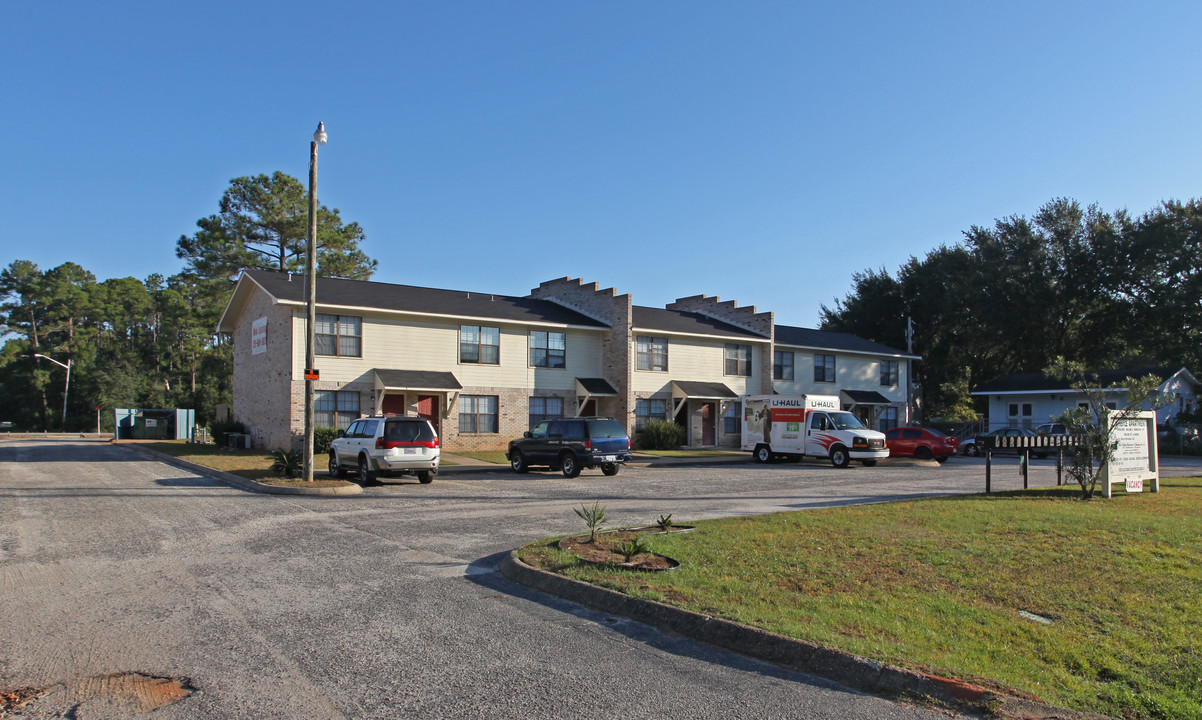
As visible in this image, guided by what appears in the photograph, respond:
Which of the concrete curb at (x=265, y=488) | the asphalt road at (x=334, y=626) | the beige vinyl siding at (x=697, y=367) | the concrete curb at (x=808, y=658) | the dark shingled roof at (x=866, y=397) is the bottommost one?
the concrete curb at (x=265, y=488)

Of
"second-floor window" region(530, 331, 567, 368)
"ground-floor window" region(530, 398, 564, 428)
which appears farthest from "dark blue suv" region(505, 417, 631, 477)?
"second-floor window" region(530, 331, 567, 368)

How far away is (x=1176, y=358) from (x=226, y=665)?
60233mm

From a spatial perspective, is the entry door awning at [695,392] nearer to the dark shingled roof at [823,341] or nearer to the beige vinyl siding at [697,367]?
the beige vinyl siding at [697,367]

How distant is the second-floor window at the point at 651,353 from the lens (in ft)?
118

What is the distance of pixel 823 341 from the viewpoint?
44.9m

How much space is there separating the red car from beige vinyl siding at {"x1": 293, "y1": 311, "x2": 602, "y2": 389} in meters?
12.9

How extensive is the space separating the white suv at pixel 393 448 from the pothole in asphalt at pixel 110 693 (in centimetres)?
1365

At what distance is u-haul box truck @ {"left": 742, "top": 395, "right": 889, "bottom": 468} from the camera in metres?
28.3

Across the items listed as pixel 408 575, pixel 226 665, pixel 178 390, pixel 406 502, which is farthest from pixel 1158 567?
pixel 178 390

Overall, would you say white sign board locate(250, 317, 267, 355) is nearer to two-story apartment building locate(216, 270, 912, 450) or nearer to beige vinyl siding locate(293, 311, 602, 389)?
two-story apartment building locate(216, 270, 912, 450)

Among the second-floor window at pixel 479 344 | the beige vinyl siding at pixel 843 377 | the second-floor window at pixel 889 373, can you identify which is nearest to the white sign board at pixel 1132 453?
the second-floor window at pixel 479 344

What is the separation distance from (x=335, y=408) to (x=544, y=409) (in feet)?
29.4

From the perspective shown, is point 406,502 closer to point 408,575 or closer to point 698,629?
point 408,575

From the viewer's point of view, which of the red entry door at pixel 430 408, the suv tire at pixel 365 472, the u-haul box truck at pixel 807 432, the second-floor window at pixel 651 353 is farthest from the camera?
the second-floor window at pixel 651 353
